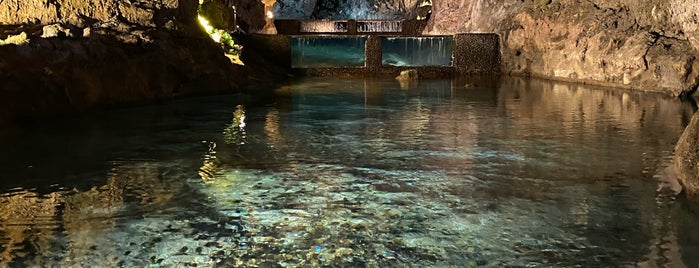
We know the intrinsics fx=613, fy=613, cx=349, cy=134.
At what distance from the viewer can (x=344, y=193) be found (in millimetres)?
3607

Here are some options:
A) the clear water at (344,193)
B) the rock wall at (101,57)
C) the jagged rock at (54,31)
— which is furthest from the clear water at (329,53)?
the clear water at (344,193)

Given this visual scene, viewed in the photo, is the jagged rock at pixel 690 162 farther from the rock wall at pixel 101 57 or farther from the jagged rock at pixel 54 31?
the jagged rock at pixel 54 31

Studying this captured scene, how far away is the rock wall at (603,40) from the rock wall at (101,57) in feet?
21.9

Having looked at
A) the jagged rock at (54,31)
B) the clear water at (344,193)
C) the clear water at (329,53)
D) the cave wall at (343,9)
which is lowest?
the clear water at (344,193)

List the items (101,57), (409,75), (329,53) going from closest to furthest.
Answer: (101,57)
(409,75)
(329,53)

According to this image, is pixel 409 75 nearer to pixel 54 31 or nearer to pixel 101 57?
pixel 101 57

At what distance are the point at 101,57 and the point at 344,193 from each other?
5.18 m

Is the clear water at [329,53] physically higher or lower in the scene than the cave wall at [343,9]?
lower

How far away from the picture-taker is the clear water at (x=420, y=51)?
1571 centimetres

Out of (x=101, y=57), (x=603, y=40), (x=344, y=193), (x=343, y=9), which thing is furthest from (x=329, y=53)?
(x=344, y=193)

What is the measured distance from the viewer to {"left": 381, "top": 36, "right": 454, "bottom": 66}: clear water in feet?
51.5

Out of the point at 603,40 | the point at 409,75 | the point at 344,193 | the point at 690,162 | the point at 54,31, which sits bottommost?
the point at 344,193

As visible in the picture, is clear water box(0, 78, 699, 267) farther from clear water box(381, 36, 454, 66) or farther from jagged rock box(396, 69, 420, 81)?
clear water box(381, 36, 454, 66)

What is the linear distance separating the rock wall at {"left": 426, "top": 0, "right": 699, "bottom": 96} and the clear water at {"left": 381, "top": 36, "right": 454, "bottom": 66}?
1.25 metres
